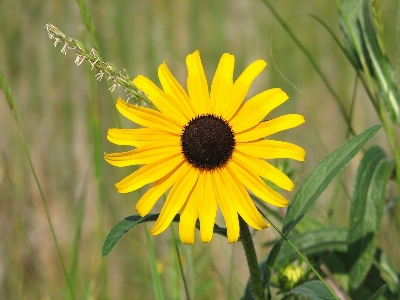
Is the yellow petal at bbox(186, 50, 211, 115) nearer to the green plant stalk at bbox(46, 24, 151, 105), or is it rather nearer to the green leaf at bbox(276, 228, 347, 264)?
the green plant stalk at bbox(46, 24, 151, 105)

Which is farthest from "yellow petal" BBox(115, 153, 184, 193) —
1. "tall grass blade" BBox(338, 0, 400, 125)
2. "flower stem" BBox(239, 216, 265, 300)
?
"tall grass blade" BBox(338, 0, 400, 125)

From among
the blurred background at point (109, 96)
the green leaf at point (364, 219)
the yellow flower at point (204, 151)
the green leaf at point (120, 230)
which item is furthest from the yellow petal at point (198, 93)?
the blurred background at point (109, 96)

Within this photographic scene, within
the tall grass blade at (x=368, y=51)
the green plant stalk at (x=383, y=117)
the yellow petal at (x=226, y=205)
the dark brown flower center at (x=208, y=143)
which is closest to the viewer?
the yellow petal at (x=226, y=205)

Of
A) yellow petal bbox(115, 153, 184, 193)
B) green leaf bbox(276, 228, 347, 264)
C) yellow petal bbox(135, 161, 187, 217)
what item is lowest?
green leaf bbox(276, 228, 347, 264)

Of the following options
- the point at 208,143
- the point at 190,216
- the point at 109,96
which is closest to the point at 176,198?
the point at 190,216

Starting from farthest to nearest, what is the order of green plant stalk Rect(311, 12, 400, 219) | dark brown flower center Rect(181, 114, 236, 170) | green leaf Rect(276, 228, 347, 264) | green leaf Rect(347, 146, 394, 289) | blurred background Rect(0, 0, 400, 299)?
blurred background Rect(0, 0, 400, 299)
green leaf Rect(276, 228, 347, 264)
green leaf Rect(347, 146, 394, 289)
green plant stalk Rect(311, 12, 400, 219)
dark brown flower center Rect(181, 114, 236, 170)

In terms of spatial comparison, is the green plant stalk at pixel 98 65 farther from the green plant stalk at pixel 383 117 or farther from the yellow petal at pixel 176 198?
the green plant stalk at pixel 383 117
